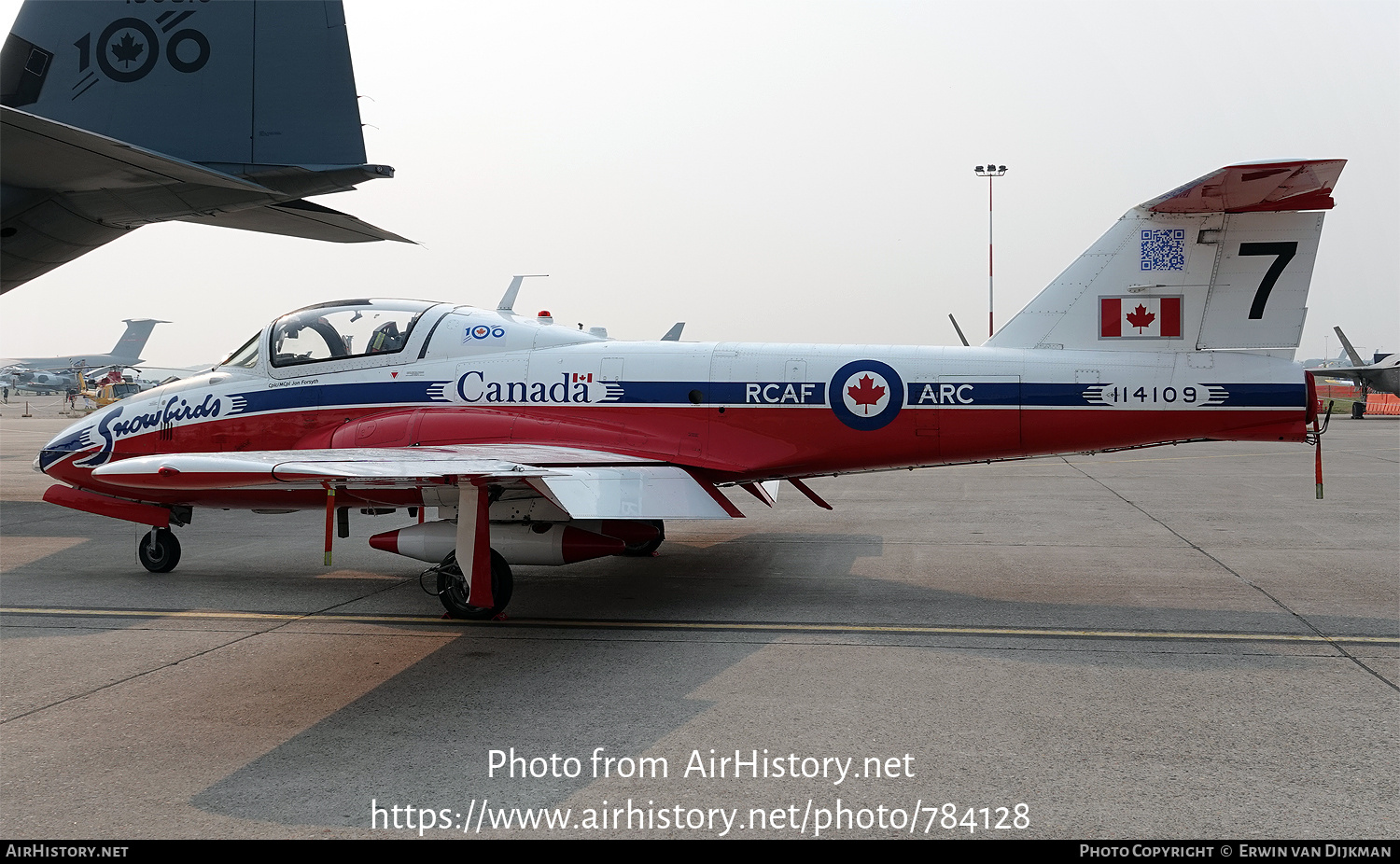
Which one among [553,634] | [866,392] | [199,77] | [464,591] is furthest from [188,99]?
[866,392]

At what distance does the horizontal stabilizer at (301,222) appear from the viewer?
1612 cm

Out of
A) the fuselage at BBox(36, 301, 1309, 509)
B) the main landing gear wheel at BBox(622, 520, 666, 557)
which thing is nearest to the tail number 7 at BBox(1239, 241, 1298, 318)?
the fuselage at BBox(36, 301, 1309, 509)

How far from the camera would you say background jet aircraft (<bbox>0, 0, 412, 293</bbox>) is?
47.8 feet

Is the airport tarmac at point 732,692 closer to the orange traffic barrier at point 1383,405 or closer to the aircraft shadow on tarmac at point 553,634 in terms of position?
the aircraft shadow on tarmac at point 553,634

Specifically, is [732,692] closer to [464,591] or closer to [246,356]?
[464,591]

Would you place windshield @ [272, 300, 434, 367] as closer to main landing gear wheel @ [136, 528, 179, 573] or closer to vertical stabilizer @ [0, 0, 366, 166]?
main landing gear wheel @ [136, 528, 179, 573]

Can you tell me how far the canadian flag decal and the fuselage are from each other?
7.7 inches

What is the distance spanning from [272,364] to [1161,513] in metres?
12.1

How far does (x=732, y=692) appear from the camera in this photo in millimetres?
5992

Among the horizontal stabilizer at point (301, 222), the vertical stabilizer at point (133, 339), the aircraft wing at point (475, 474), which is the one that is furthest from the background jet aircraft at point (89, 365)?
the aircraft wing at point (475, 474)

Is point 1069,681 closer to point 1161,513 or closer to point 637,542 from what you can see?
point 637,542

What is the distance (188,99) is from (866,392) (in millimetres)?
12376

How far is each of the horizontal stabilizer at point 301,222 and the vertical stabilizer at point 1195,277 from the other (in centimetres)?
1236
